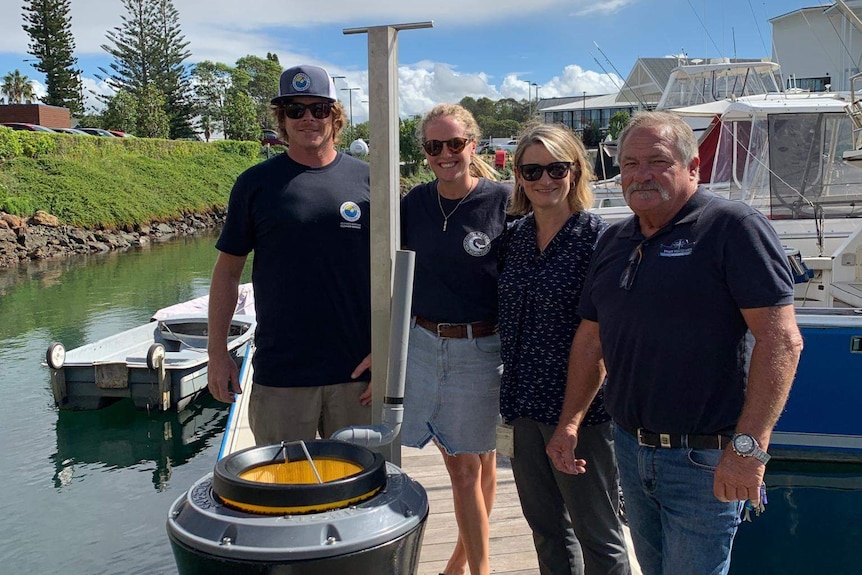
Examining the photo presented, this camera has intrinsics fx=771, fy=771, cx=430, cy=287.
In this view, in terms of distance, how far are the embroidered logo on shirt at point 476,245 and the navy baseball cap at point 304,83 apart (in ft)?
2.33

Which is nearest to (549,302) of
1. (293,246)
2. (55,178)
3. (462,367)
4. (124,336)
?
(462,367)

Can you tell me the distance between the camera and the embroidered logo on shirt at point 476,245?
2795mm

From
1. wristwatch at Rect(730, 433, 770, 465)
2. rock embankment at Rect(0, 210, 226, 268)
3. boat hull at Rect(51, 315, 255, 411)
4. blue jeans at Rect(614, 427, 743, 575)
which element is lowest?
boat hull at Rect(51, 315, 255, 411)

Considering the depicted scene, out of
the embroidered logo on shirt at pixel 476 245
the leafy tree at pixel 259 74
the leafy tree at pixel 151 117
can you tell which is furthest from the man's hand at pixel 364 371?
the leafy tree at pixel 259 74

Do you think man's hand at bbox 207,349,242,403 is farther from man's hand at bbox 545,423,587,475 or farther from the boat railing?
the boat railing

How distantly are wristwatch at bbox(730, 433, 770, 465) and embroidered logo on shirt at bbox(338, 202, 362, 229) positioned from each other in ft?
4.86

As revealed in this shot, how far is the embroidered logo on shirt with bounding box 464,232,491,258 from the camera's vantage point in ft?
9.17

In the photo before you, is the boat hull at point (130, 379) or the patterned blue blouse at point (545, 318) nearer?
the patterned blue blouse at point (545, 318)

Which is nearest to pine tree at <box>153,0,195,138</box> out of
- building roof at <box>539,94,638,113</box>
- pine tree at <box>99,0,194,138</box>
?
pine tree at <box>99,0,194,138</box>

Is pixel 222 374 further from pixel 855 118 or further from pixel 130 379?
pixel 130 379

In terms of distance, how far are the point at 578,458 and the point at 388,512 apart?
3.02 feet

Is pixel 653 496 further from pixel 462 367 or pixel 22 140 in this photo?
pixel 22 140

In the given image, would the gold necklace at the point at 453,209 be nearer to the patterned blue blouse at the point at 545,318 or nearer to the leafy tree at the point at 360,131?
the patterned blue blouse at the point at 545,318

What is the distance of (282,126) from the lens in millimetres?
2902
